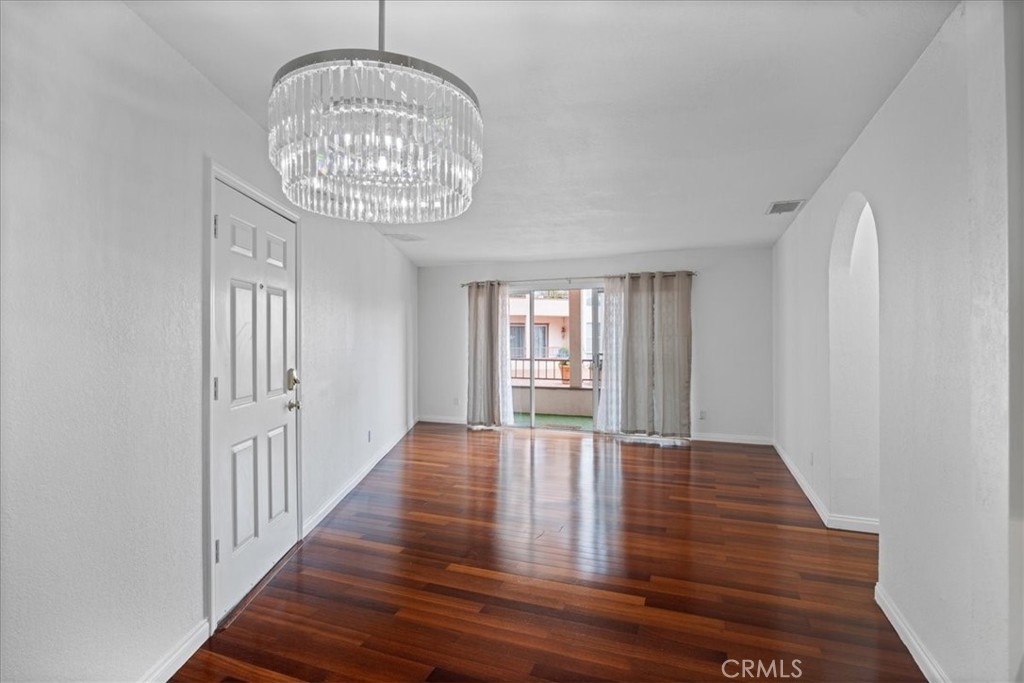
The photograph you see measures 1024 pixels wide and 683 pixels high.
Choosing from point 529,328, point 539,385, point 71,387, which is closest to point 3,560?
point 71,387

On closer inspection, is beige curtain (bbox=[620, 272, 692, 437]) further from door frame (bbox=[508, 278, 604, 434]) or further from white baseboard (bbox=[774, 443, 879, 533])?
white baseboard (bbox=[774, 443, 879, 533])

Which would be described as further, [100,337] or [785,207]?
[785,207]

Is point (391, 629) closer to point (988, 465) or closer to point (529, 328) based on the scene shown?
point (988, 465)

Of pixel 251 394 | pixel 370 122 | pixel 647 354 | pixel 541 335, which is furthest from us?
pixel 541 335

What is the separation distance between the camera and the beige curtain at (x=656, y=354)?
19.4 ft

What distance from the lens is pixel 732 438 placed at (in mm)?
5941

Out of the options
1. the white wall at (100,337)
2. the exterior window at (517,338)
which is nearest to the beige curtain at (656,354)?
the exterior window at (517,338)

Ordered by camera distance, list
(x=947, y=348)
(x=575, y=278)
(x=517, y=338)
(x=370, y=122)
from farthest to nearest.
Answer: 1. (x=517, y=338)
2. (x=575, y=278)
3. (x=947, y=348)
4. (x=370, y=122)

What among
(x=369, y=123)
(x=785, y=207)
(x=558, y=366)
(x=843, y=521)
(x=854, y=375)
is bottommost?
(x=843, y=521)

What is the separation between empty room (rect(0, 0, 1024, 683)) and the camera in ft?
4.62

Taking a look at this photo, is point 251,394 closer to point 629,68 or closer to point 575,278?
point 629,68

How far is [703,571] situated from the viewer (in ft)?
9.08

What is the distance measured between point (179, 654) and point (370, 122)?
2.15m

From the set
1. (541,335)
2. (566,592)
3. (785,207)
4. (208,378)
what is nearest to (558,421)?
(541,335)
